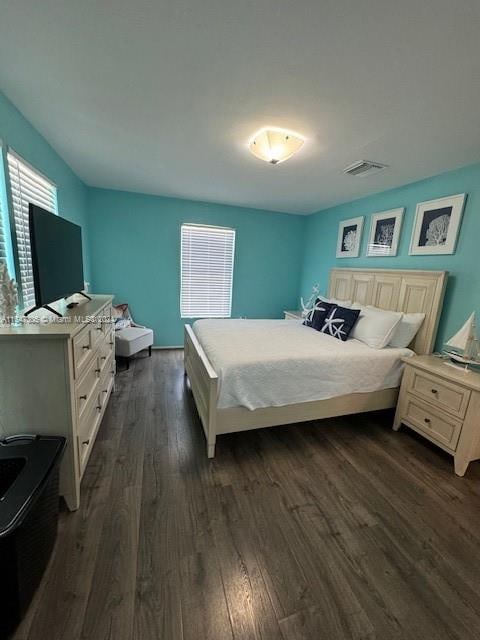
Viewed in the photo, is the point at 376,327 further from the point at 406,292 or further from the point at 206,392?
the point at 206,392

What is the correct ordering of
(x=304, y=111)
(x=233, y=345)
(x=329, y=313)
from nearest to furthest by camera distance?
(x=304, y=111) < (x=233, y=345) < (x=329, y=313)

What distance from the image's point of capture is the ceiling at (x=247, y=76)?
1.05m

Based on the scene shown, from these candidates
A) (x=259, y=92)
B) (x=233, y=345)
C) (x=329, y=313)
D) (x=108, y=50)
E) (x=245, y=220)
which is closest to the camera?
(x=108, y=50)

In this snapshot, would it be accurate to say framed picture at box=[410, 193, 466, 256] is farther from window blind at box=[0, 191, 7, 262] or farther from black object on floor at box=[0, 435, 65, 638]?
window blind at box=[0, 191, 7, 262]

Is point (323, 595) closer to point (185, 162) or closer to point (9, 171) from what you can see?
point (9, 171)

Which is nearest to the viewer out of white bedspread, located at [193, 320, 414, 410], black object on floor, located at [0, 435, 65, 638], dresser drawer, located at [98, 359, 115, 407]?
black object on floor, located at [0, 435, 65, 638]

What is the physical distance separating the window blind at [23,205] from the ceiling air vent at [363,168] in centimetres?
267

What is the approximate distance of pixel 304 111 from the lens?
164 centimetres

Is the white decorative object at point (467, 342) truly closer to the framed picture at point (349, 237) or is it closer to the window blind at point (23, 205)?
the framed picture at point (349, 237)

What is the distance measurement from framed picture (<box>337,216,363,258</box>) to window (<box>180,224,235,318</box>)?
1.69m

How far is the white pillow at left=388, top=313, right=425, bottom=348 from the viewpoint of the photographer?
2561 mm

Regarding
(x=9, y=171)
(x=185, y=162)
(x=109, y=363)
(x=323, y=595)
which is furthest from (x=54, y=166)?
(x=323, y=595)

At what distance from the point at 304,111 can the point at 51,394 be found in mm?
2194

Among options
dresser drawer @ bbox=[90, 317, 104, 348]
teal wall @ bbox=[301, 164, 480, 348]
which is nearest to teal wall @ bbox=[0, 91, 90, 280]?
dresser drawer @ bbox=[90, 317, 104, 348]
